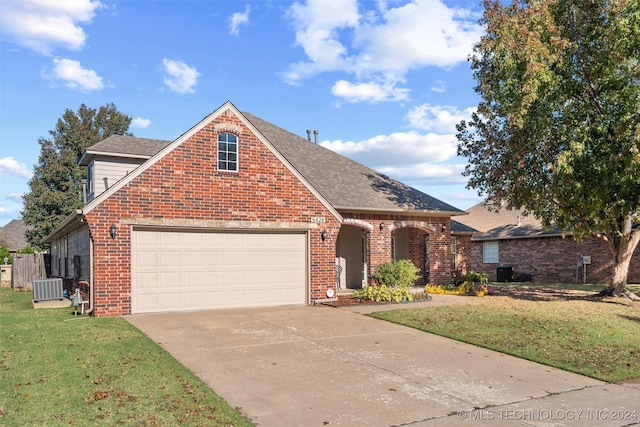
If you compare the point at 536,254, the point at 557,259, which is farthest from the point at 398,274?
the point at 536,254

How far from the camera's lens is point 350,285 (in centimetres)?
2095

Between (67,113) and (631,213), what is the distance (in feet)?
133

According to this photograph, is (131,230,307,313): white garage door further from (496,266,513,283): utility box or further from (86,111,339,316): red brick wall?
(496,266,513,283): utility box

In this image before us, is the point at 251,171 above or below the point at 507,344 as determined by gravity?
above

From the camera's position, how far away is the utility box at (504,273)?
29.0m

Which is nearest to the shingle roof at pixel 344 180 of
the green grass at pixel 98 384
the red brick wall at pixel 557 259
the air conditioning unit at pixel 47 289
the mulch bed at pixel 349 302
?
the mulch bed at pixel 349 302

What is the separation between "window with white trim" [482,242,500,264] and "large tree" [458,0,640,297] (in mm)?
13061

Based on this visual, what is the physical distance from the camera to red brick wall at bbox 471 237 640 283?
25.9 meters

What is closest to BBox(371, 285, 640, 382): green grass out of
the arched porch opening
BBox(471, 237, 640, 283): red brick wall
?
the arched porch opening

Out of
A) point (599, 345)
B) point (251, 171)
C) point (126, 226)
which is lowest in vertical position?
point (599, 345)

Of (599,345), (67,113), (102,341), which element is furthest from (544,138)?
(67,113)

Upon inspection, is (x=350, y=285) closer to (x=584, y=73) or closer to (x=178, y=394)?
(x=584, y=73)

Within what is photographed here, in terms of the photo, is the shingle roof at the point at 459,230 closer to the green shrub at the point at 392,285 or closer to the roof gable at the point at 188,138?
the green shrub at the point at 392,285

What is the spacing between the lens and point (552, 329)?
38.0 ft
